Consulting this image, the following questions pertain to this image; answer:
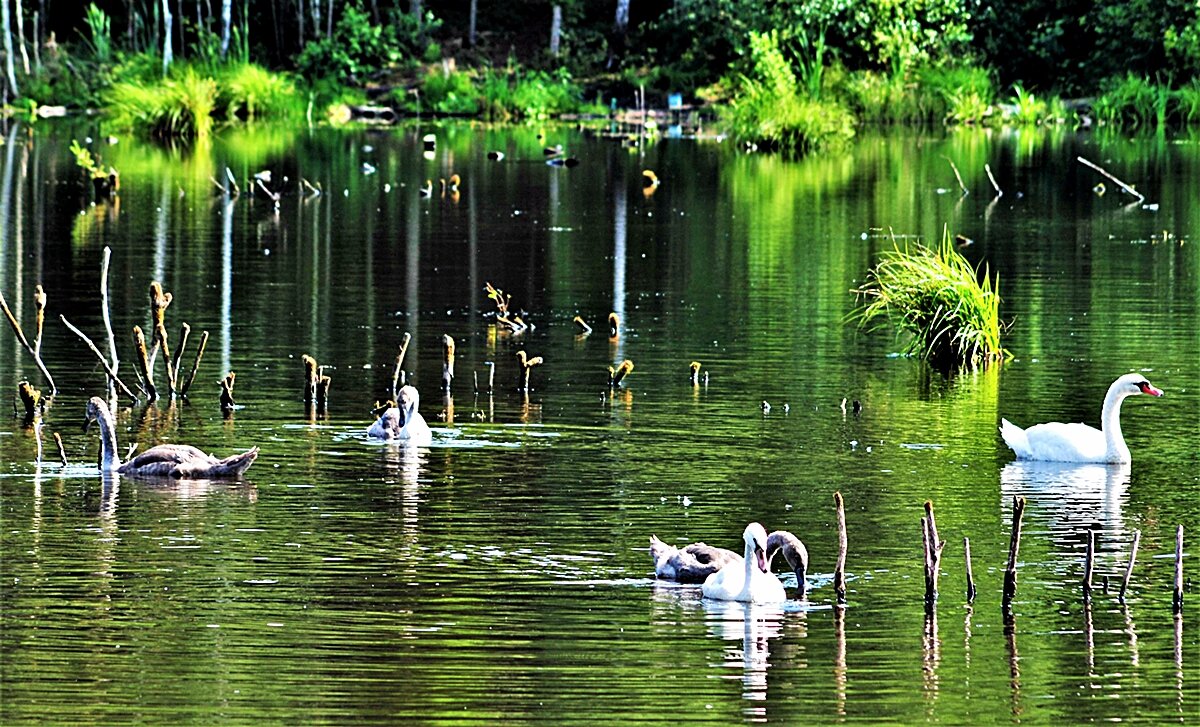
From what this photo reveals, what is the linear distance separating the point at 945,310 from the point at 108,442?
954 cm

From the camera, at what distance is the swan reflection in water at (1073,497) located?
1404 centimetres

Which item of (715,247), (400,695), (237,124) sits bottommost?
(400,695)

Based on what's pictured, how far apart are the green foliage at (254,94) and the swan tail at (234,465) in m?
49.2

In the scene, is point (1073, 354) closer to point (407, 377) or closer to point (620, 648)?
point (407, 377)

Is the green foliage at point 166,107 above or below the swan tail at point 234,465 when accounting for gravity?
above

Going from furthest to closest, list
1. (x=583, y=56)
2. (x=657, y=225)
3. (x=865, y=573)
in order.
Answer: (x=583, y=56)
(x=657, y=225)
(x=865, y=573)

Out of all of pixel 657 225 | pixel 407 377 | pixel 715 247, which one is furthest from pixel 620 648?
pixel 657 225

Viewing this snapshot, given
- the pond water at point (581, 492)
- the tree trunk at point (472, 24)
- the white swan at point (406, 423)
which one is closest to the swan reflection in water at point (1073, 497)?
the pond water at point (581, 492)

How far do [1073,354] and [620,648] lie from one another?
477 inches

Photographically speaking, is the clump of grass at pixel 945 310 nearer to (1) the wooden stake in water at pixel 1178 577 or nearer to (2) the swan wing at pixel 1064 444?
(2) the swan wing at pixel 1064 444

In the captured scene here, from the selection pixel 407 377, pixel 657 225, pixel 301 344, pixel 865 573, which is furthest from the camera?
pixel 657 225

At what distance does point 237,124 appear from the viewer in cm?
6488

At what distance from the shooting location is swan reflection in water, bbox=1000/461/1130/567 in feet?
46.1

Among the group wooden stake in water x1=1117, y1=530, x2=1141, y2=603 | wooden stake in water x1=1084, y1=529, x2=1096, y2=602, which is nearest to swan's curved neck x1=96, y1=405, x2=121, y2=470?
wooden stake in water x1=1084, y1=529, x2=1096, y2=602
